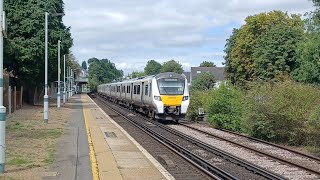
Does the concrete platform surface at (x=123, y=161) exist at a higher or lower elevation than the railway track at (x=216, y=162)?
higher

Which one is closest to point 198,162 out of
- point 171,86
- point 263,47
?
point 171,86

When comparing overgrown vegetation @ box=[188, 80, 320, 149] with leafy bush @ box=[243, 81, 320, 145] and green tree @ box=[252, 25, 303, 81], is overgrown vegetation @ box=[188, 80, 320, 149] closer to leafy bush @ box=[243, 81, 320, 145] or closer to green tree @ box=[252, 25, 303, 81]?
leafy bush @ box=[243, 81, 320, 145]

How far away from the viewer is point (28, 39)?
42.4 m

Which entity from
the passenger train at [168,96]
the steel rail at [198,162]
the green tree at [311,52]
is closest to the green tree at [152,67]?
the green tree at [311,52]

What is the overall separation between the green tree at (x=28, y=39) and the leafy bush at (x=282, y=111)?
25353mm

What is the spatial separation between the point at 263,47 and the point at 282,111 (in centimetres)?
4450

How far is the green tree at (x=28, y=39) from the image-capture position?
4128 centimetres

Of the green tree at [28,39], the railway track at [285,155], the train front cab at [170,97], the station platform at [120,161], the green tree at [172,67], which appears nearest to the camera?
the station platform at [120,161]

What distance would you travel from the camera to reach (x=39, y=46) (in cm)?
4212

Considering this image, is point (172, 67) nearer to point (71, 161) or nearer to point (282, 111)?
point (282, 111)

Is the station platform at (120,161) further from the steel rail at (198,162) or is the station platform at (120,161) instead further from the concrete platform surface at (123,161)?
the steel rail at (198,162)

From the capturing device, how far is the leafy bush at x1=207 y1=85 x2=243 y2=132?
1009 inches

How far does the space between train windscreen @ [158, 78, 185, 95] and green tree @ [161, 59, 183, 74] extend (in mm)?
128780

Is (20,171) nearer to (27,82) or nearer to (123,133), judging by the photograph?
(123,133)
